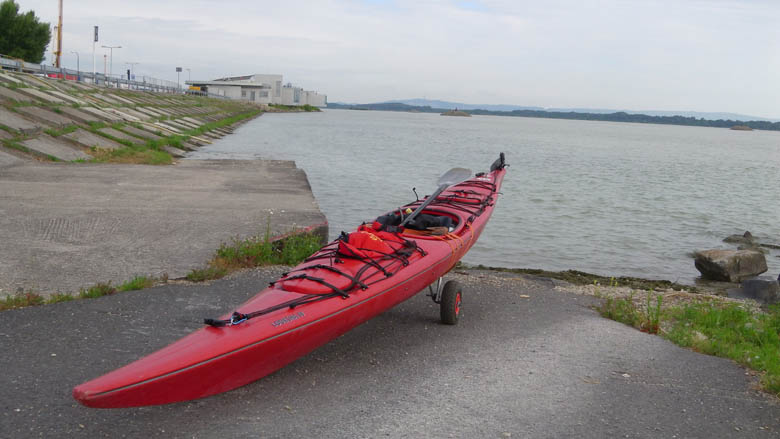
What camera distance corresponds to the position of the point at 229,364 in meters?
4.60

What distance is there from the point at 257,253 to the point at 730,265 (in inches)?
379

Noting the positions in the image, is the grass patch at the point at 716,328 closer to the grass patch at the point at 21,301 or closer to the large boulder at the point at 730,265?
the large boulder at the point at 730,265

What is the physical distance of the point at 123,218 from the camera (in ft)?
33.1

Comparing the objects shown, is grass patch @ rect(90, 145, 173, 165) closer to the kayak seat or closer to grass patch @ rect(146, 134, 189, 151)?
grass patch @ rect(146, 134, 189, 151)

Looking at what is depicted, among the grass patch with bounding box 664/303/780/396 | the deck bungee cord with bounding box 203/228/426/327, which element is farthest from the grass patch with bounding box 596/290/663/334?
the deck bungee cord with bounding box 203/228/426/327

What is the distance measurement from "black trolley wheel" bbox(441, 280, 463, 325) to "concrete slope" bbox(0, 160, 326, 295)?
3.18m

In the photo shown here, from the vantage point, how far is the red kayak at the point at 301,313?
13.9 feet

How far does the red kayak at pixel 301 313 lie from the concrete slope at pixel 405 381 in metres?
0.28

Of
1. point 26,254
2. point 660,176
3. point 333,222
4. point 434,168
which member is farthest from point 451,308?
point 660,176

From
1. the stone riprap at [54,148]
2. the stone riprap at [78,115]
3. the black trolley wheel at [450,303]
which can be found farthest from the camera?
the stone riprap at [78,115]

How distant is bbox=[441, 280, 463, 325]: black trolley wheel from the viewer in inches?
269

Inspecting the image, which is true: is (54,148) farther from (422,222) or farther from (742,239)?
(742,239)

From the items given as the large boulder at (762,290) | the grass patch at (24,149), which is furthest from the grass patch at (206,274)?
the grass patch at (24,149)

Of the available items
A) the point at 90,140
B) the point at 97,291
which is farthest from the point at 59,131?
the point at 97,291
